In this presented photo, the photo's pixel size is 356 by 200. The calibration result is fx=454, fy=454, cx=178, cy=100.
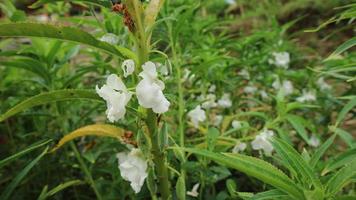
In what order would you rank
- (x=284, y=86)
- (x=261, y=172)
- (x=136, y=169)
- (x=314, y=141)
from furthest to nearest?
(x=284, y=86) → (x=314, y=141) → (x=136, y=169) → (x=261, y=172)

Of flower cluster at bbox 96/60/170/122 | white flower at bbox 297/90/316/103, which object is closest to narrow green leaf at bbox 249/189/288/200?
flower cluster at bbox 96/60/170/122

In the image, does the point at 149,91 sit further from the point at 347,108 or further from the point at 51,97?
the point at 347,108

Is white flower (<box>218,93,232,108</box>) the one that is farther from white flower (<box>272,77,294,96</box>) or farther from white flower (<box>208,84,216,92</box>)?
white flower (<box>272,77,294,96</box>)

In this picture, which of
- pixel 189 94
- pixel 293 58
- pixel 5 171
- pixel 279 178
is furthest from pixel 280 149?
pixel 293 58

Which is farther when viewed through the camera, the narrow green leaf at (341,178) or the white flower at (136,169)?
the white flower at (136,169)

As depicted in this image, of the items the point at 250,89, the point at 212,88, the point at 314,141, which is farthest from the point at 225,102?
the point at 314,141

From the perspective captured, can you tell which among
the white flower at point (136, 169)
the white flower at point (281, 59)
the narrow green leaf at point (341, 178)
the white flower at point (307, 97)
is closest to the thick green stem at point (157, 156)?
the white flower at point (136, 169)

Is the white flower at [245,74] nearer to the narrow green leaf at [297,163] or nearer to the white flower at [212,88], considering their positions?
the white flower at [212,88]
